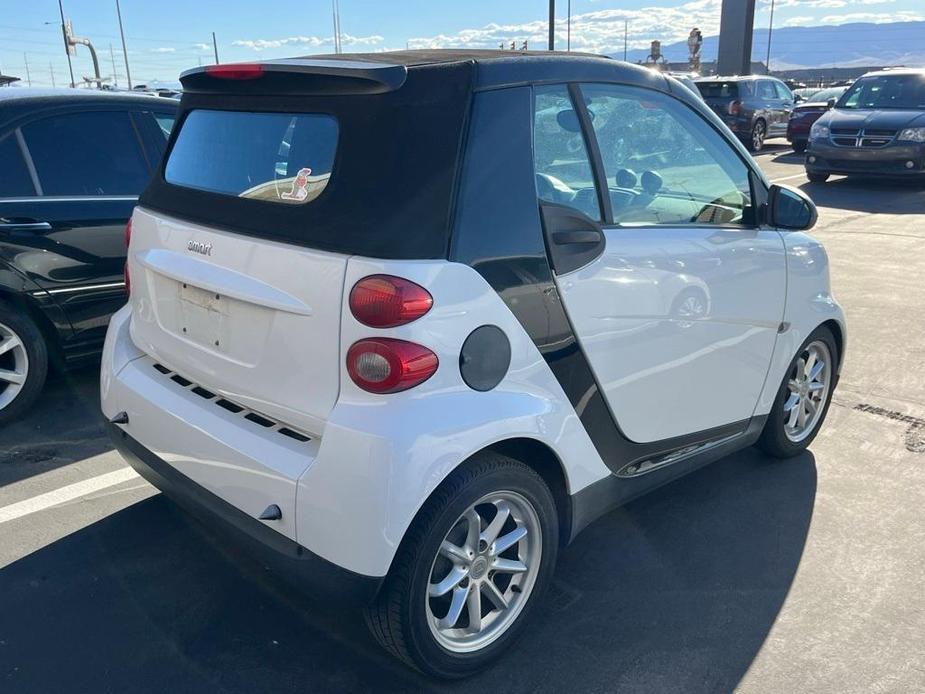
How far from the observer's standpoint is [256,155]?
2637mm

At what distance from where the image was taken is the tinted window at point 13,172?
167 inches

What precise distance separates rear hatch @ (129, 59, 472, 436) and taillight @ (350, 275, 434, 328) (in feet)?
0.26

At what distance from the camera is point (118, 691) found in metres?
2.45

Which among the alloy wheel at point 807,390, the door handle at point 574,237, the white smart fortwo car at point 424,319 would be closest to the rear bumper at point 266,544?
the white smart fortwo car at point 424,319

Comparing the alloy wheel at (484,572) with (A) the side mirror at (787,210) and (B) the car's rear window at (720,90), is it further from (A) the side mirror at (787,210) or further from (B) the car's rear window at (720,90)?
(B) the car's rear window at (720,90)

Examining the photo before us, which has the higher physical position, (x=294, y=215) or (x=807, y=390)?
(x=294, y=215)

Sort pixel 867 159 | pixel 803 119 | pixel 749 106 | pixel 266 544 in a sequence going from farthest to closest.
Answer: pixel 749 106 < pixel 803 119 < pixel 867 159 < pixel 266 544

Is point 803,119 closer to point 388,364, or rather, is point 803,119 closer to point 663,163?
point 663,163

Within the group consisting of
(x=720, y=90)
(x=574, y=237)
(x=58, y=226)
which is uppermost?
(x=574, y=237)

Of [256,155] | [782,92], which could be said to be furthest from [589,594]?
[782,92]

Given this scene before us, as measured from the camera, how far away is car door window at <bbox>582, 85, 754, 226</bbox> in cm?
285

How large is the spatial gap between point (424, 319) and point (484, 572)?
87cm

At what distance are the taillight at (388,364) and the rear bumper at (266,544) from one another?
1.65 feet

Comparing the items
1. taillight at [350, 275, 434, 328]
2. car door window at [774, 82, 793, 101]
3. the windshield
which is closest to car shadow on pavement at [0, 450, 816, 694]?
taillight at [350, 275, 434, 328]
